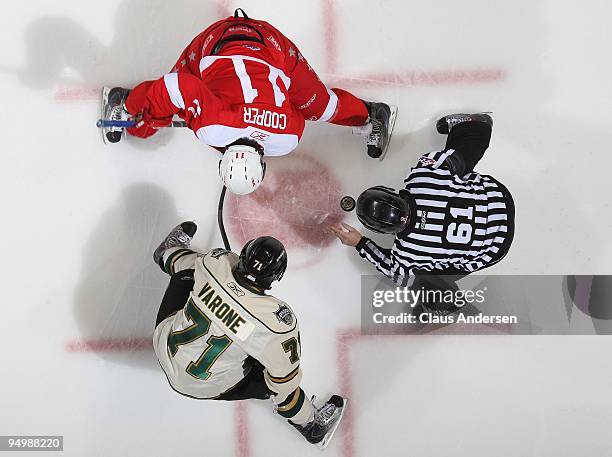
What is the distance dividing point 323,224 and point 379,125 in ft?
2.30

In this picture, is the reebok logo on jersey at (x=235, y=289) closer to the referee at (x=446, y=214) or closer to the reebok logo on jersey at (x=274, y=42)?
the referee at (x=446, y=214)

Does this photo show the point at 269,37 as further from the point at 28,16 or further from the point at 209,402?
the point at 209,402

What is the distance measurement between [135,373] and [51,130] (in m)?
1.61

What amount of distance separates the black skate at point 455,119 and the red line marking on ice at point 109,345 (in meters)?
2.25

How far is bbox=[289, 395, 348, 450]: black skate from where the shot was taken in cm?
356

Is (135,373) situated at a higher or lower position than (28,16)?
lower

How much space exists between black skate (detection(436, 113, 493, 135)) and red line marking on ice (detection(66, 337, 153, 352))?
2252mm

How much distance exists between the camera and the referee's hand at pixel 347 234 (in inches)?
138

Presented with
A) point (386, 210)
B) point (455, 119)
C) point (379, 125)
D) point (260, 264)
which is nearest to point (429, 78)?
point (455, 119)

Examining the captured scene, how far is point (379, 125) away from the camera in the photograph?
3.61 metres

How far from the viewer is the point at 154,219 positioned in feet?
12.2

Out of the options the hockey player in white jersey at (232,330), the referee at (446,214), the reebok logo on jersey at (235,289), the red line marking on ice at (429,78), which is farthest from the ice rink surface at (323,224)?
the reebok logo on jersey at (235,289)

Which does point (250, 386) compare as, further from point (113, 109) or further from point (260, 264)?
point (113, 109)

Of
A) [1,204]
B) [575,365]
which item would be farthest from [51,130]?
[575,365]
